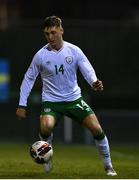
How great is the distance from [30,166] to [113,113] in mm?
14937

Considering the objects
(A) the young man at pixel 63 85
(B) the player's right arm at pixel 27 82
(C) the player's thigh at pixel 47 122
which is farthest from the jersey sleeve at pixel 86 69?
(C) the player's thigh at pixel 47 122

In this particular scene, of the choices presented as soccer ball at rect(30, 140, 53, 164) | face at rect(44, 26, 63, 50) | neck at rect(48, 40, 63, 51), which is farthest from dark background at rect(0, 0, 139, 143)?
soccer ball at rect(30, 140, 53, 164)

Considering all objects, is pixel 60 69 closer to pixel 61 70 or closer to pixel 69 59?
pixel 61 70

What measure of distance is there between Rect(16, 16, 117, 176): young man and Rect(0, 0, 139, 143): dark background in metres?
16.4

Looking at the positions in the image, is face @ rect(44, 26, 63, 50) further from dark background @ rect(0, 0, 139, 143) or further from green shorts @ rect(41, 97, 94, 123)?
dark background @ rect(0, 0, 139, 143)

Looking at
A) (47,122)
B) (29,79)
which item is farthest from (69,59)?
(47,122)

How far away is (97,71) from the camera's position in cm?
3275

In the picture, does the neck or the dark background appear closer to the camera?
the neck

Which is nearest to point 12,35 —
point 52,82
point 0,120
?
point 0,120

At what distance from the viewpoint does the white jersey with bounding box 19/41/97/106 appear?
14.5 metres

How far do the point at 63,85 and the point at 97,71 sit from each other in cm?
1823

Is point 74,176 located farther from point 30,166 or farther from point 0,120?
point 0,120

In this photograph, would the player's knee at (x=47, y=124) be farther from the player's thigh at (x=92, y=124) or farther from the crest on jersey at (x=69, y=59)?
the crest on jersey at (x=69, y=59)

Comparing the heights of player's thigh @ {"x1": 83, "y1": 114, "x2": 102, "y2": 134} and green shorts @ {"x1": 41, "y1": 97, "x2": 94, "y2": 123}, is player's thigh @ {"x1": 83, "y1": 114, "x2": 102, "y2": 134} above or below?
below
